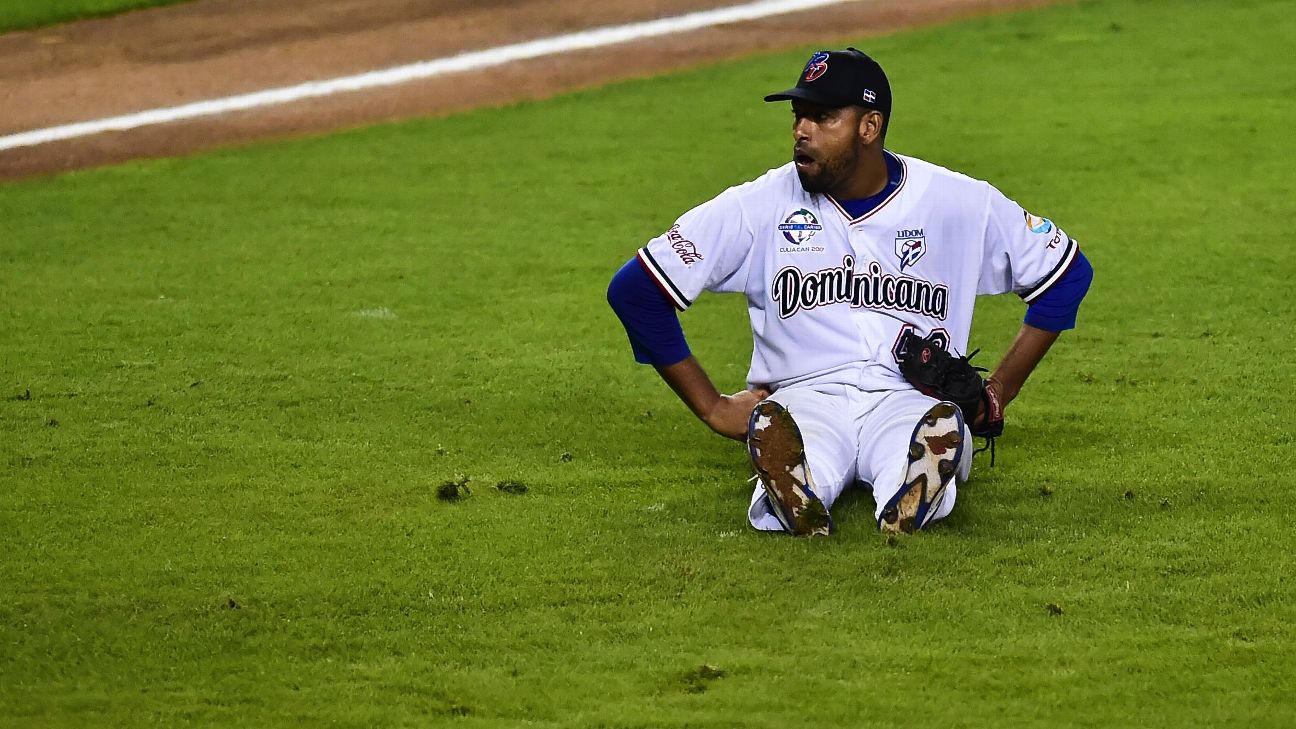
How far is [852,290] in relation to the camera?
4672mm

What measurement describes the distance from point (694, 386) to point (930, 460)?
66 cm

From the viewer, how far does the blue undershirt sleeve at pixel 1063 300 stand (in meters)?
4.70

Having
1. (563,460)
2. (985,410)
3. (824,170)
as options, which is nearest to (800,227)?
(824,170)

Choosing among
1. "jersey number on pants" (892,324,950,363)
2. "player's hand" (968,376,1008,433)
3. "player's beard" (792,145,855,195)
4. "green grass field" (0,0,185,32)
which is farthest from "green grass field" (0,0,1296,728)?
"green grass field" (0,0,185,32)

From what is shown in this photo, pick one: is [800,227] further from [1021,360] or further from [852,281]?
[1021,360]

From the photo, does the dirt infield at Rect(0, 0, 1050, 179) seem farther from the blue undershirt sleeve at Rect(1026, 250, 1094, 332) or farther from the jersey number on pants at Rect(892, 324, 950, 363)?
the blue undershirt sleeve at Rect(1026, 250, 1094, 332)

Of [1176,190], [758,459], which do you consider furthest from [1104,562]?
[1176,190]

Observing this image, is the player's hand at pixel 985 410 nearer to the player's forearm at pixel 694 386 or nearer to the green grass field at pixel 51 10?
the player's forearm at pixel 694 386

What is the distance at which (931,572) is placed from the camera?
416 centimetres

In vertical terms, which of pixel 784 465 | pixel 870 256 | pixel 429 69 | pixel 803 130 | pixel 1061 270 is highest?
pixel 803 130

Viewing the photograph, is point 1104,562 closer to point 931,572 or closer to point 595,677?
point 931,572

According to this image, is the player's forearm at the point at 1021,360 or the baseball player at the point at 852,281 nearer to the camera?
the baseball player at the point at 852,281

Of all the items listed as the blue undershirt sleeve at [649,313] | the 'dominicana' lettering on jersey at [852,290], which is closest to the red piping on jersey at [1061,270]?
the 'dominicana' lettering on jersey at [852,290]

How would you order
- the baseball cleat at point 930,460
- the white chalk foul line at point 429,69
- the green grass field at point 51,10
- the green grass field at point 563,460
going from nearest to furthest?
the green grass field at point 563,460
the baseball cleat at point 930,460
the white chalk foul line at point 429,69
the green grass field at point 51,10
